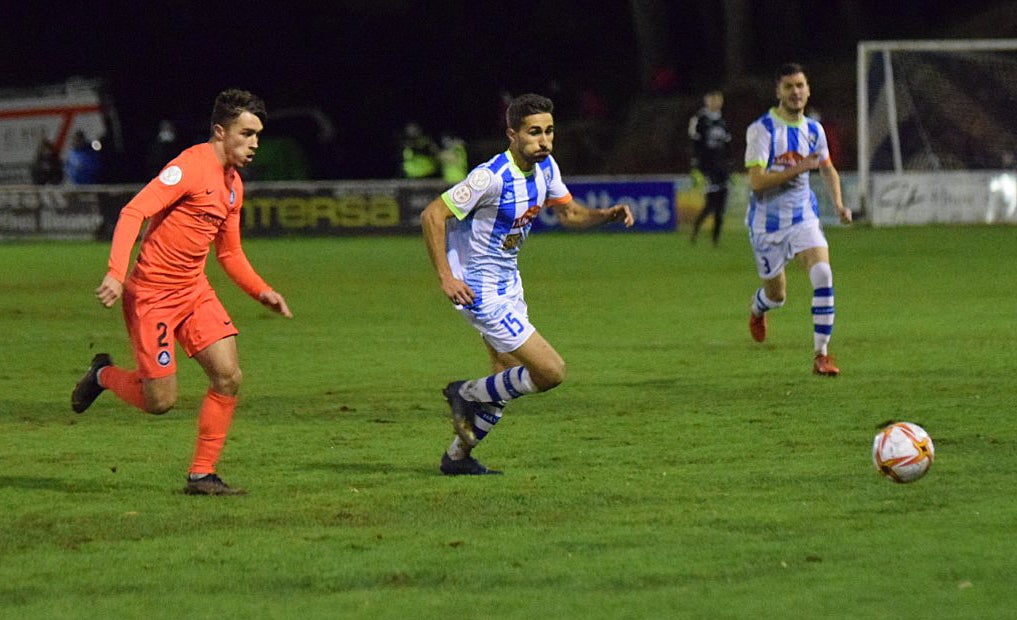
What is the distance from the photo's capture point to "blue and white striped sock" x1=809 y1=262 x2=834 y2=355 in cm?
1182

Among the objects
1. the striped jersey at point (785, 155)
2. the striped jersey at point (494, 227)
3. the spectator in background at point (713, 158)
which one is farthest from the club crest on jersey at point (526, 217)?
the spectator in background at point (713, 158)

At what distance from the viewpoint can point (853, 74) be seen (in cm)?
4006

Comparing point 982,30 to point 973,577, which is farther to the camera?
point 982,30

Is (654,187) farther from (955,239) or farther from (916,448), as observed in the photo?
(916,448)

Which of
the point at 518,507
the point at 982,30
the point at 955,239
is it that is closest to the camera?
the point at 518,507

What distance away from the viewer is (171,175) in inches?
300

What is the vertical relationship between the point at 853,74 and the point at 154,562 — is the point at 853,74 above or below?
below

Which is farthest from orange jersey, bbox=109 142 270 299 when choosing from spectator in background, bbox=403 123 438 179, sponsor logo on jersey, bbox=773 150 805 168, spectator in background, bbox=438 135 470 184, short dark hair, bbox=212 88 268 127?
spectator in background, bbox=403 123 438 179

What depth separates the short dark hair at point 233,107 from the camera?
7.61m

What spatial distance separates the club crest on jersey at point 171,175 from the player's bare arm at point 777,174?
5318 mm

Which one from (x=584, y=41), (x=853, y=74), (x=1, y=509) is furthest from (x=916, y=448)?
(x=584, y=41)

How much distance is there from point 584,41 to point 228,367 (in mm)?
39581

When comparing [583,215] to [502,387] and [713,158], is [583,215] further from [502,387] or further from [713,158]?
[713,158]

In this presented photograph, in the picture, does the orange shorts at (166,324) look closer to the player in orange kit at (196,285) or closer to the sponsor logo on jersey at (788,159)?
the player in orange kit at (196,285)
